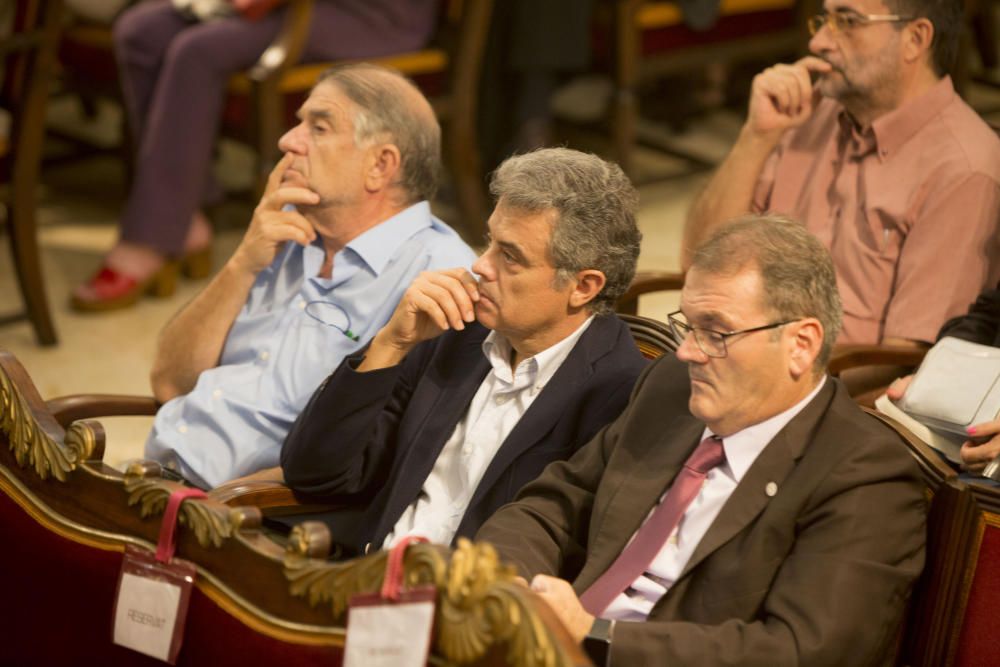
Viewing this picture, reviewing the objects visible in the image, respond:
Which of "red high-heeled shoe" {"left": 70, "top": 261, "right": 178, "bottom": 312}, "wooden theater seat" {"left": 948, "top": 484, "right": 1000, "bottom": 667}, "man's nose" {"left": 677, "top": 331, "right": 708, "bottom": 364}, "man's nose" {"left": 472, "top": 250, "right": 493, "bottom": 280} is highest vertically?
"man's nose" {"left": 472, "top": 250, "right": 493, "bottom": 280}

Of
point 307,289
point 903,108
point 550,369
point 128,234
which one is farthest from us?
point 128,234

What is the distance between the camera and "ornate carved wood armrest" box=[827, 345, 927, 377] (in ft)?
9.56

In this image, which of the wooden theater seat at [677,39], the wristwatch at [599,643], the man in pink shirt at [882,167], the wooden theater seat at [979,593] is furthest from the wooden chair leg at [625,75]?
the wristwatch at [599,643]

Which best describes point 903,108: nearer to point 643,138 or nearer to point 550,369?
point 550,369

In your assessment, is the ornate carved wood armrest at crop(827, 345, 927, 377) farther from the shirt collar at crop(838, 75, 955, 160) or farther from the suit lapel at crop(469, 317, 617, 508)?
the suit lapel at crop(469, 317, 617, 508)

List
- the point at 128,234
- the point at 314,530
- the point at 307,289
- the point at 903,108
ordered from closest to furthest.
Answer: the point at 314,530
the point at 307,289
the point at 903,108
the point at 128,234

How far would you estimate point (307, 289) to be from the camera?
2.99m

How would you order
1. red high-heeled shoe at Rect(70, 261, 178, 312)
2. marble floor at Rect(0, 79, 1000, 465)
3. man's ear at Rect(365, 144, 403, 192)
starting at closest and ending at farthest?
man's ear at Rect(365, 144, 403, 192), marble floor at Rect(0, 79, 1000, 465), red high-heeled shoe at Rect(70, 261, 178, 312)

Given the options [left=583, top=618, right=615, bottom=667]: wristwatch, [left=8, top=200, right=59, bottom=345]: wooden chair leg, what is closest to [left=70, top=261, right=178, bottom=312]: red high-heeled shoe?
[left=8, top=200, right=59, bottom=345]: wooden chair leg

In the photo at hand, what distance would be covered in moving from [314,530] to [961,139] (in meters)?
1.74

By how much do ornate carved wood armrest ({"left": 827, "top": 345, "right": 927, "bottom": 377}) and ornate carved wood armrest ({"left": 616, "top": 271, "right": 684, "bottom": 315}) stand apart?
0.46m

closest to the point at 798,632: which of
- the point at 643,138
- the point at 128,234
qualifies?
the point at 128,234

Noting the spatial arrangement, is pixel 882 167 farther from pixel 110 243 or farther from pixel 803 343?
pixel 110 243

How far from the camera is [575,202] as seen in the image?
2457 millimetres
